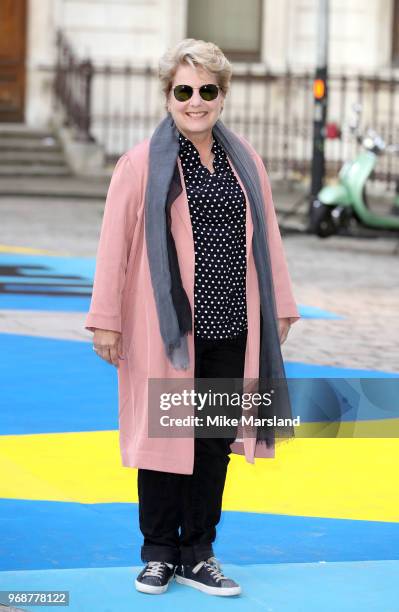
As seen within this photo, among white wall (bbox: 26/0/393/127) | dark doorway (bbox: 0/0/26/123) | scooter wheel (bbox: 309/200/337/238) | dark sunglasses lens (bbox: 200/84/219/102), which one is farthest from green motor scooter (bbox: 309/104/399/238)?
dark sunglasses lens (bbox: 200/84/219/102)

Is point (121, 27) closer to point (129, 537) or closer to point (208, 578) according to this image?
point (129, 537)

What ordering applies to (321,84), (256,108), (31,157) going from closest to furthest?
(321,84) → (31,157) → (256,108)

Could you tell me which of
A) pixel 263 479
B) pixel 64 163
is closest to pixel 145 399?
pixel 263 479

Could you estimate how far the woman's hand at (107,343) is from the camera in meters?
4.95

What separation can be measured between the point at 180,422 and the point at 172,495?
0.28m

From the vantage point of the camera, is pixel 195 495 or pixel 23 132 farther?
pixel 23 132

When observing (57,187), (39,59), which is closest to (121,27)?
(39,59)

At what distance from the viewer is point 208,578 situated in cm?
505

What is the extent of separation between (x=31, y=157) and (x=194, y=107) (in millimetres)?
18599

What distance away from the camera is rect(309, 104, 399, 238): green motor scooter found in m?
15.6

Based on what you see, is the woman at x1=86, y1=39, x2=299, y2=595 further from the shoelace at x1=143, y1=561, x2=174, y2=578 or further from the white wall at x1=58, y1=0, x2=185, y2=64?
the white wall at x1=58, y1=0, x2=185, y2=64

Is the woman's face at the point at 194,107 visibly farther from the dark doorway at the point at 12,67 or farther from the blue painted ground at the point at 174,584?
the dark doorway at the point at 12,67

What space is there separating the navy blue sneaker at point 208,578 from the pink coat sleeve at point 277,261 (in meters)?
0.87

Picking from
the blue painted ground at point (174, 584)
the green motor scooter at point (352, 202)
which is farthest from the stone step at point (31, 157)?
the blue painted ground at point (174, 584)
